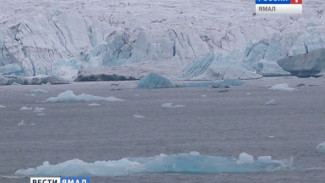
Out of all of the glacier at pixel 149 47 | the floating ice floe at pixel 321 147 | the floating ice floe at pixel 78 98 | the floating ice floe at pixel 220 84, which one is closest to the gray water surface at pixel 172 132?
the floating ice floe at pixel 321 147

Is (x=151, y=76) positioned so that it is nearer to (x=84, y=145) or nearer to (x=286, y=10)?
(x=286, y=10)

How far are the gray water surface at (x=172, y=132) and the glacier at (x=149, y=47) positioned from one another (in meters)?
5.78

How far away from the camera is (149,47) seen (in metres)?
40.7

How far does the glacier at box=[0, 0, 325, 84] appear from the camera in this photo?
36.8 m

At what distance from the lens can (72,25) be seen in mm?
44594

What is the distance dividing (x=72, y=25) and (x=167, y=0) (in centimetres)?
2441

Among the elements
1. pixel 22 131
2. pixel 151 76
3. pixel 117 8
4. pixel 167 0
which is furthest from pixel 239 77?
pixel 167 0

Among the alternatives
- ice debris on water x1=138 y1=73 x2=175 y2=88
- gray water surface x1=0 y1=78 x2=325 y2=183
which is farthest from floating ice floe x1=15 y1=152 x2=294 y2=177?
ice debris on water x1=138 y1=73 x2=175 y2=88

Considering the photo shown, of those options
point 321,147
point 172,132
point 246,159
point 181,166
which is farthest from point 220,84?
point 181,166

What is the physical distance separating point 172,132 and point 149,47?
75.1ft

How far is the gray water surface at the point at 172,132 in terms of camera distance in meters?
13.1

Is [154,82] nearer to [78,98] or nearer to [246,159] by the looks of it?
[78,98]

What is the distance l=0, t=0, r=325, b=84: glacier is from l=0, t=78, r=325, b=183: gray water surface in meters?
5.78

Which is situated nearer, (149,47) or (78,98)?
(78,98)
